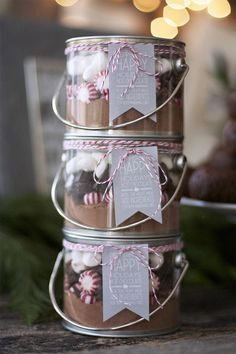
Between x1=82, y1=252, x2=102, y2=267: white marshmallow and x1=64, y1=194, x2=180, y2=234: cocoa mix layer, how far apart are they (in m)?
0.03

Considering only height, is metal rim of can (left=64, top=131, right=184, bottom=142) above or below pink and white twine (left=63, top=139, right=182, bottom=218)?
above

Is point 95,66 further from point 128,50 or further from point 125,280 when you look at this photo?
point 125,280

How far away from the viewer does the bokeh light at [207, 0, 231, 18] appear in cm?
179

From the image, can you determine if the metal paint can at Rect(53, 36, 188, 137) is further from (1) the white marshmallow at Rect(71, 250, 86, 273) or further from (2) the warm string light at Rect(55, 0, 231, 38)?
(2) the warm string light at Rect(55, 0, 231, 38)

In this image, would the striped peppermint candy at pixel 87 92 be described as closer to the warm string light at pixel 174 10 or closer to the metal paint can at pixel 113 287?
the metal paint can at pixel 113 287

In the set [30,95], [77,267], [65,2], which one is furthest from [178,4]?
[77,267]

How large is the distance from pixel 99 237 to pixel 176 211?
11 cm

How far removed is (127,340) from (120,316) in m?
0.03

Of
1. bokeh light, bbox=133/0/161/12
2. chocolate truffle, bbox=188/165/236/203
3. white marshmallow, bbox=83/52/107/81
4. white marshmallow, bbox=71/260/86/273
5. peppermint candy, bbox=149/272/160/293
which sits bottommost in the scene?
peppermint candy, bbox=149/272/160/293

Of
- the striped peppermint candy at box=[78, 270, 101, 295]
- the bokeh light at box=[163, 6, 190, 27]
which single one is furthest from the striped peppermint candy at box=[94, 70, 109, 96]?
the bokeh light at box=[163, 6, 190, 27]

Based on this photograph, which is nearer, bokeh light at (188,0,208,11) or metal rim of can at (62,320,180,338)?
metal rim of can at (62,320,180,338)

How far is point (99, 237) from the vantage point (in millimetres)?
816

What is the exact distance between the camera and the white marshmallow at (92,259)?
0.82 m

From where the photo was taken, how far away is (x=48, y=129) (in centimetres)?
141
